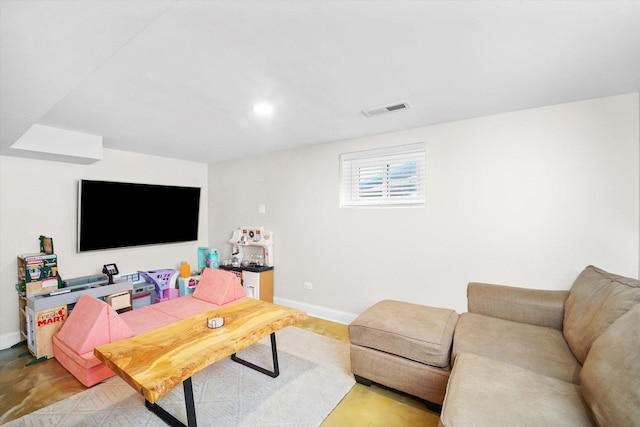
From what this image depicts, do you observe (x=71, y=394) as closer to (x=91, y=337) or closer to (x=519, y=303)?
(x=91, y=337)

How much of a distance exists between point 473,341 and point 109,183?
435 centimetres

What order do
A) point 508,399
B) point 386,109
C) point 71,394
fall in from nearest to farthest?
point 508,399 → point 71,394 → point 386,109

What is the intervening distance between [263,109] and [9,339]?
3713 mm

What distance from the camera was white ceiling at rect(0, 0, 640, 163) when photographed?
47.1 inches

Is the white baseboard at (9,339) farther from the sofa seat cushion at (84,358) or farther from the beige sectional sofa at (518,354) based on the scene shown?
the beige sectional sofa at (518,354)

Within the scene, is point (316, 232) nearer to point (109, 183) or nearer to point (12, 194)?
point (109, 183)

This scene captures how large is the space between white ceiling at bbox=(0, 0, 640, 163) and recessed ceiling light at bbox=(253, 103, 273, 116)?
0.05 meters

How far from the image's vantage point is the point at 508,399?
49.6 inches

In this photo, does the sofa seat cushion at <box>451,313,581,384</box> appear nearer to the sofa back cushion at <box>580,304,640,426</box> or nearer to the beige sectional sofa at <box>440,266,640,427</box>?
the beige sectional sofa at <box>440,266,640,427</box>

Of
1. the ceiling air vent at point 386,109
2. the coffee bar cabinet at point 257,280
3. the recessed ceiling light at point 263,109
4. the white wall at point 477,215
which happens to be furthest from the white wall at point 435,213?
the recessed ceiling light at point 263,109

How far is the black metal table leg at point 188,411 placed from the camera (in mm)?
1629

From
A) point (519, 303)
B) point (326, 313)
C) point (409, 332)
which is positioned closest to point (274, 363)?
point (409, 332)

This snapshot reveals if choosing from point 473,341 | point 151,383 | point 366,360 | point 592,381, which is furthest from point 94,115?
point 592,381

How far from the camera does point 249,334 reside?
6.35ft
